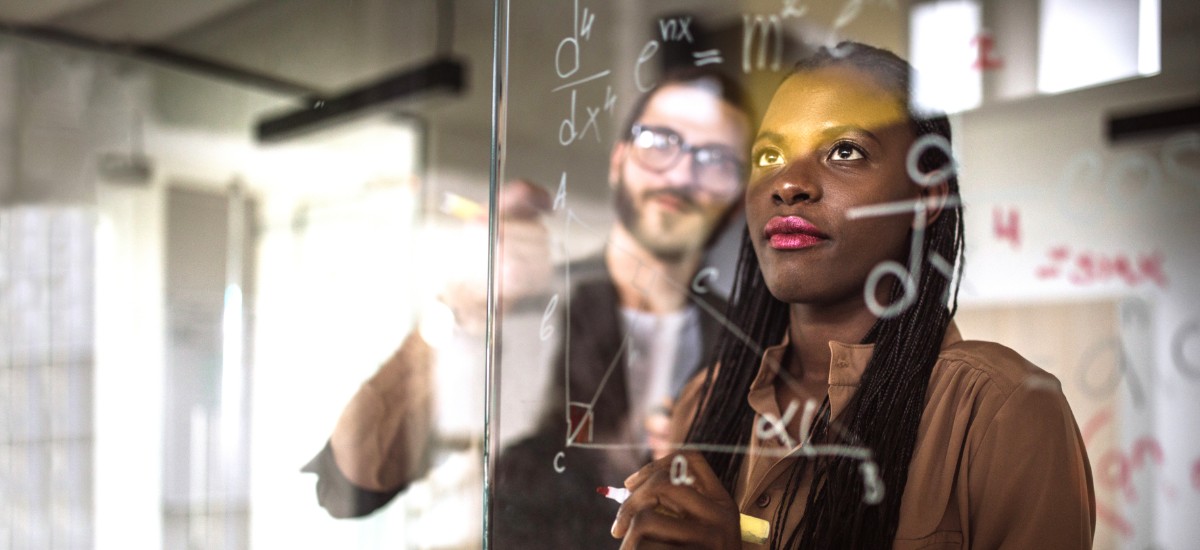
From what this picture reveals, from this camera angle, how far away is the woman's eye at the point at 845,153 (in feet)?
2.73

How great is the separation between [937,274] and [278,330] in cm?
144

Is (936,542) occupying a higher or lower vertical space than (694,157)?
lower

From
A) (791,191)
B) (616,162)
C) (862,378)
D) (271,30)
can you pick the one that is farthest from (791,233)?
(271,30)

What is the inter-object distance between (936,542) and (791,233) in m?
0.30

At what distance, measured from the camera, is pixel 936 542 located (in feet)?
2.52

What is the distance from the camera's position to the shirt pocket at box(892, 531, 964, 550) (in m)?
0.76

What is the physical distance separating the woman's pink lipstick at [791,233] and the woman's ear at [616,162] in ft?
0.74

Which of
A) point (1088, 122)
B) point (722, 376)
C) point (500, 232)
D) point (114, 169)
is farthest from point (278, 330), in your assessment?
point (1088, 122)

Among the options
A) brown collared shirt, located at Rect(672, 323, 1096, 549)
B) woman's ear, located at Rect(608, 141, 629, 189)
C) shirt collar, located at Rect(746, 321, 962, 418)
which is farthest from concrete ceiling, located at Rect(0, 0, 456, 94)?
brown collared shirt, located at Rect(672, 323, 1096, 549)

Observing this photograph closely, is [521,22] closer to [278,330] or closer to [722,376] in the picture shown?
Answer: [722,376]

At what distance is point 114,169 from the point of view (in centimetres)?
221

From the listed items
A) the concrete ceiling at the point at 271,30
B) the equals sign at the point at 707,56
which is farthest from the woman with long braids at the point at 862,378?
the concrete ceiling at the point at 271,30

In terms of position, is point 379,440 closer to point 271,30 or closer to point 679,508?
point 679,508

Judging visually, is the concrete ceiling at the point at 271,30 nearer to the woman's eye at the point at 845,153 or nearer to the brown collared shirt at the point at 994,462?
the woman's eye at the point at 845,153
